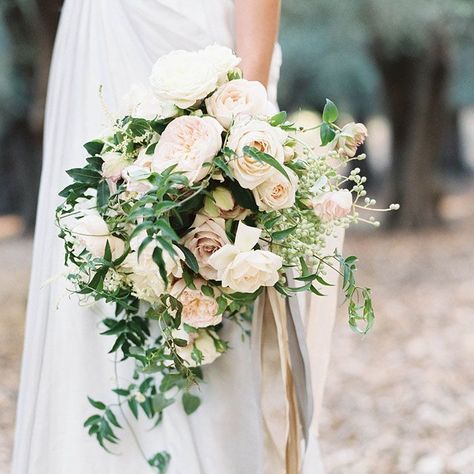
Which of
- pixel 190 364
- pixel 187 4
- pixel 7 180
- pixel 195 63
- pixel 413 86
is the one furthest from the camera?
pixel 7 180

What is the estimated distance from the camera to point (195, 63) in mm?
2143

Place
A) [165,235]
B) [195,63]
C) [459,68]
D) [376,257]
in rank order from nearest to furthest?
[165,235] → [195,63] → [376,257] → [459,68]

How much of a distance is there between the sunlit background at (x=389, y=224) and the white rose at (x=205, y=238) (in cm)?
38

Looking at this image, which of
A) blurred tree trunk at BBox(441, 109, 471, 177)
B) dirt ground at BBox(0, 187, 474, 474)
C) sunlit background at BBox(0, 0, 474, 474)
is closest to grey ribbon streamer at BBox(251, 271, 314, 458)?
sunlit background at BBox(0, 0, 474, 474)

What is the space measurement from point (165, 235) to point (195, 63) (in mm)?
425

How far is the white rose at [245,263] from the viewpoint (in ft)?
6.81

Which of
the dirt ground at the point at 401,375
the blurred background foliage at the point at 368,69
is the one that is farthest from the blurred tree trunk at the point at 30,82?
the dirt ground at the point at 401,375

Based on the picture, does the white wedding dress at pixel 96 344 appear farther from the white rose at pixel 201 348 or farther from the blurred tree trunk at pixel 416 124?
the blurred tree trunk at pixel 416 124

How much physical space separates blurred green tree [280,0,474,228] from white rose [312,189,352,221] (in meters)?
8.92

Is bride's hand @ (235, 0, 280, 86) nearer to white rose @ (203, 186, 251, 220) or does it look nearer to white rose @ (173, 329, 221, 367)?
white rose @ (203, 186, 251, 220)

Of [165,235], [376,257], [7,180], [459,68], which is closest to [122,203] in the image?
[165,235]

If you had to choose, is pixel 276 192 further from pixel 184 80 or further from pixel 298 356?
pixel 298 356

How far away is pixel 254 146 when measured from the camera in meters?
2.06

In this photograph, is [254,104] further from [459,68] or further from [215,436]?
[459,68]
